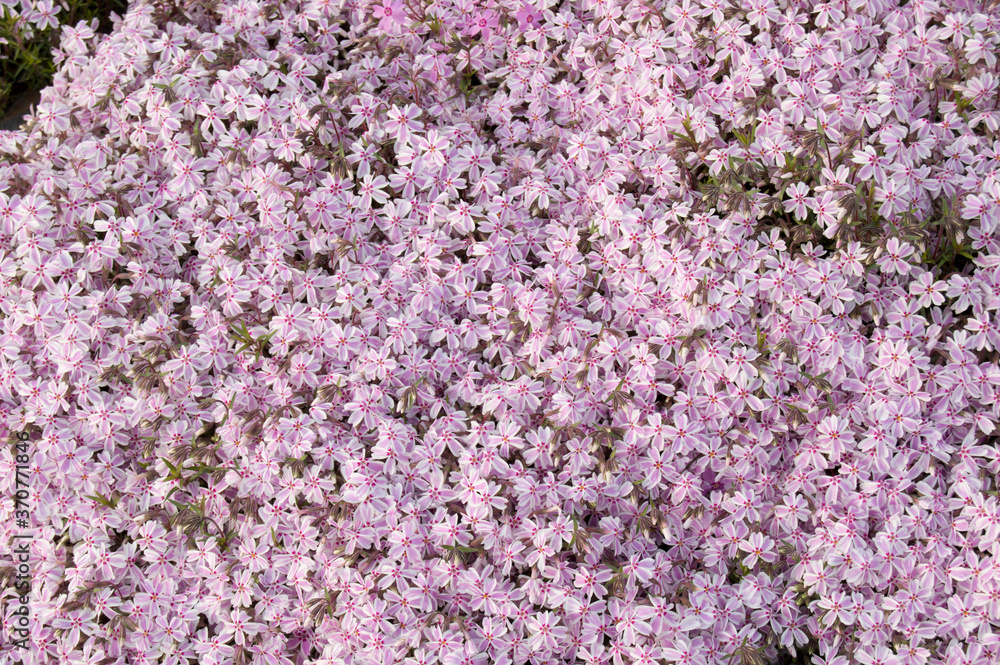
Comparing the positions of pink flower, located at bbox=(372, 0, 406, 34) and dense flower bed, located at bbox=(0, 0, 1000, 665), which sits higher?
pink flower, located at bbox=(372, 0, 406, 34)

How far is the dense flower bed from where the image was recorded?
3.28 meters

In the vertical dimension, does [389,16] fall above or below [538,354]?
above

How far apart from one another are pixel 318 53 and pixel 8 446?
2553 millimetres

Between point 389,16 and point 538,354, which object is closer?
point 538,354

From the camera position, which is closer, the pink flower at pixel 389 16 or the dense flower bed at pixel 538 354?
the dense flower bed at pixel 538 354

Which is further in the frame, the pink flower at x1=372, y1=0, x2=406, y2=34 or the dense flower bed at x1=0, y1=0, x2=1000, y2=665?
the pink flower at x1=372, y1=0, x2=406, y2=34

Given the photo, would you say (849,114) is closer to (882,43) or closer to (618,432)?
(882,43)

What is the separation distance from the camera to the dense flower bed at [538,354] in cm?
328

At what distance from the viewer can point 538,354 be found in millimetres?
3521

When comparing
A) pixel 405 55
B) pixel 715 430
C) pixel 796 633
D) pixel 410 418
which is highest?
pixel 405 55

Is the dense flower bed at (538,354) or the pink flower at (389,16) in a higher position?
the pink flower at (389,16)

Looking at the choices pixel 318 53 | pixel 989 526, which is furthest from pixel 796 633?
pixel 318 53

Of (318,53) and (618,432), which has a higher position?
(318,53)

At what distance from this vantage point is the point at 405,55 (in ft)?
14.1
